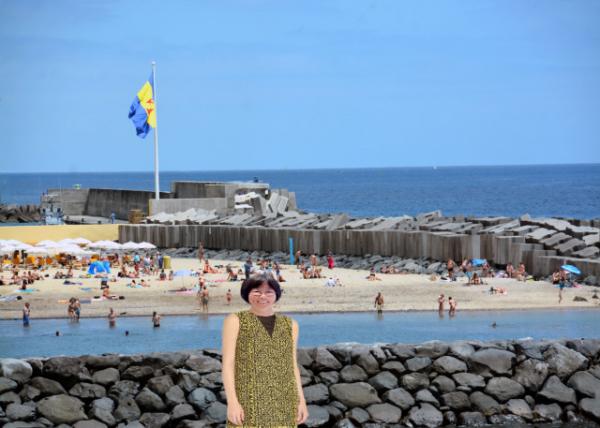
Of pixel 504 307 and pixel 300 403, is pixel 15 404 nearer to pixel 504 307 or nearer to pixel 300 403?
pixel 300 403

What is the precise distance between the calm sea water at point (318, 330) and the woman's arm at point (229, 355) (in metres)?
16.3

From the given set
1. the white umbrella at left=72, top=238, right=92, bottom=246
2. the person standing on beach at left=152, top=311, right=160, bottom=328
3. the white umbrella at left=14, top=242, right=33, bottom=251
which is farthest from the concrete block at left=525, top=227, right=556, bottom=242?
the white umbrella at left=14, top=242, right=33, bottom=251

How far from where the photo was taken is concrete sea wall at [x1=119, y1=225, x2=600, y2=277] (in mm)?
38938

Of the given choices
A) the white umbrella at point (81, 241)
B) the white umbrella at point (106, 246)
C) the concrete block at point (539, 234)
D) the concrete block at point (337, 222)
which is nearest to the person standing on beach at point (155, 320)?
the white umbrella at point (106, 246)

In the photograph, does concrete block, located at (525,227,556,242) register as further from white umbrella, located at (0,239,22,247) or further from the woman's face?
the woman's face

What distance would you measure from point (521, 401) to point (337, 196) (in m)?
156

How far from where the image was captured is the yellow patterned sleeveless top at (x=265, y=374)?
23.3 ft

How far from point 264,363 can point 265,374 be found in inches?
2.6

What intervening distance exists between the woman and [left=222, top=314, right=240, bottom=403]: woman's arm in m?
0.02

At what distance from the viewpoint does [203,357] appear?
543 inches

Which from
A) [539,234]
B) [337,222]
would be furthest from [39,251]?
[539,234]

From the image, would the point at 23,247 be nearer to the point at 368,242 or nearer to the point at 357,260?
the point at 357,260

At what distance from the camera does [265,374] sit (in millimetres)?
7137

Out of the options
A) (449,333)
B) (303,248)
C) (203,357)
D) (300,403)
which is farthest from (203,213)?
(300,403)
